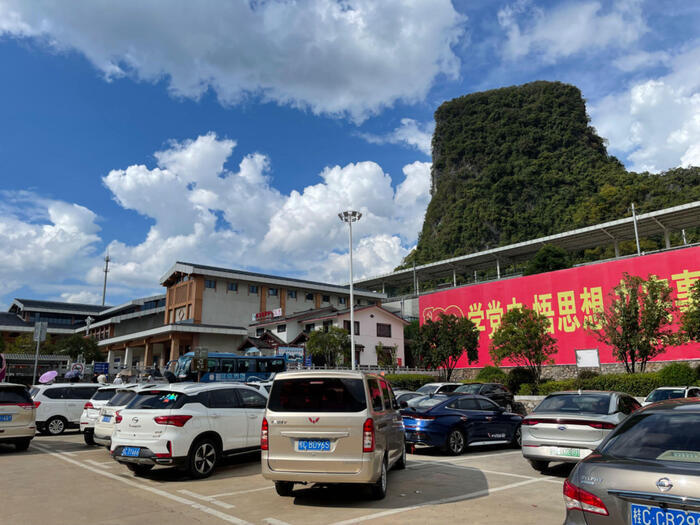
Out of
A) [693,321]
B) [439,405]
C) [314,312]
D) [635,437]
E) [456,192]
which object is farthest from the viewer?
[456,192]

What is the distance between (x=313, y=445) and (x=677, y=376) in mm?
19742

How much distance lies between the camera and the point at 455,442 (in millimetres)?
11766

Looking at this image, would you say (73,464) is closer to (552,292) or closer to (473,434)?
(473,434)

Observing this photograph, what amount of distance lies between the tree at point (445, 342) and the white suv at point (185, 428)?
24327 mm

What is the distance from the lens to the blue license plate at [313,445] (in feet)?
22.4

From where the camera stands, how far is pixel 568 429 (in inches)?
348

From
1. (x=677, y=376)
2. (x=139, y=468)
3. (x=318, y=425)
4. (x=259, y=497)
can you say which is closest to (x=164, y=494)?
(x=259, y=497)

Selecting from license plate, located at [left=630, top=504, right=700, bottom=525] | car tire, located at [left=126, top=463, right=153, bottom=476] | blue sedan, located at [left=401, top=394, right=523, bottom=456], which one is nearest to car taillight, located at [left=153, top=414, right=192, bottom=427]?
car tire, located at [left=126, top=463, right=153, bottom=476]

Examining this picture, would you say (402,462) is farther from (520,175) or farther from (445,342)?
(520,175)

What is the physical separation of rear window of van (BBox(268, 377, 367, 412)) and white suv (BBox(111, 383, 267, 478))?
2.50 metres

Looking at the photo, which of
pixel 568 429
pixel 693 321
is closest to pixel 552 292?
pixel 693 321

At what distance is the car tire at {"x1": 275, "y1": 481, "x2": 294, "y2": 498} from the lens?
24.5ft

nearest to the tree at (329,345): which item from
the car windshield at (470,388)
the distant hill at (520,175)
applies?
the car windshield at (470,388)

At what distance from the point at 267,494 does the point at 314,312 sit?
40.8 metres
